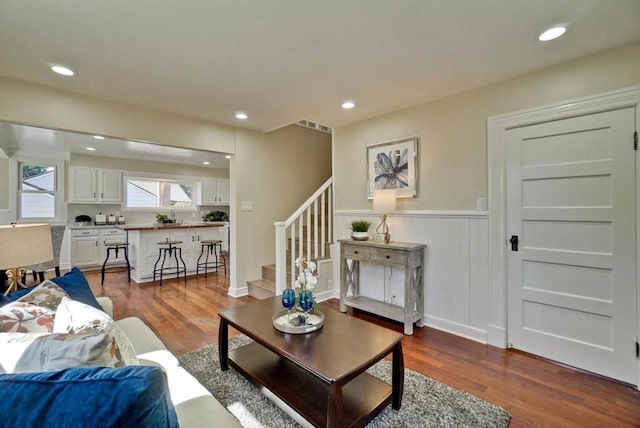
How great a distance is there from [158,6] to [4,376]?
1.86 meters

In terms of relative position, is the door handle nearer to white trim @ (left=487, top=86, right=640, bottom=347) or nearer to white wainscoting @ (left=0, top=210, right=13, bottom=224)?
white trim @ (left=487, top=86, right=640, bottom=347)

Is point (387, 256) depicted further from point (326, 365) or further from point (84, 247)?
point (84, 247)

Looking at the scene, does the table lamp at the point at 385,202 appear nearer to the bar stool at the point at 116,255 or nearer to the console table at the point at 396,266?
the console table at the point at 396,266

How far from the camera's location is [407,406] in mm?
1815

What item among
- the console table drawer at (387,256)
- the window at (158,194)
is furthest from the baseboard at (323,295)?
the window at (158,194)

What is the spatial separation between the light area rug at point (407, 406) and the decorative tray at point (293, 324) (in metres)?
0.46

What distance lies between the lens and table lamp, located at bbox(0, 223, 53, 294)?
167 centimetres

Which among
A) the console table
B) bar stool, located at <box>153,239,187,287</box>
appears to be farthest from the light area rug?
bar stool, located at <box>153,239,187,287</box>

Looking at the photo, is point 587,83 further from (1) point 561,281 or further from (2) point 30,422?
(2) point 30,422

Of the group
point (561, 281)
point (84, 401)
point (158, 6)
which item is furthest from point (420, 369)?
point (158, 6)

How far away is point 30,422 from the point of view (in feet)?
2.01

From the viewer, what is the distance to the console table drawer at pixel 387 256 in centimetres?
297

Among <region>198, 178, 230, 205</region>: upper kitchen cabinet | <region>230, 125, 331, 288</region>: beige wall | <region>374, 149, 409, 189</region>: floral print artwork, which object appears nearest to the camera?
<region>374, 149, 409, 189</region>: floral print artwork

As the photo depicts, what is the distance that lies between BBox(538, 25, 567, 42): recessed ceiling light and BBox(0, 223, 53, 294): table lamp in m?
3.36
